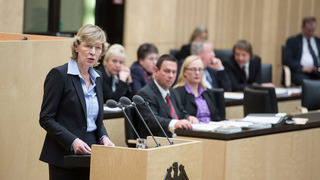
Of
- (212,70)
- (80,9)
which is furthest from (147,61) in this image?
(80,9)

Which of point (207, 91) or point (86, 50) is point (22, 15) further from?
point (86, 50)

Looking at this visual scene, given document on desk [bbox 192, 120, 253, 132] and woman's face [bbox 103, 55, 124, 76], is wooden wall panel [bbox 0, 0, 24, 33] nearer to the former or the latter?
woman's face [bbox 103, 55, 124, 76]

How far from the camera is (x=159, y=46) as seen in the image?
1018 centimetres

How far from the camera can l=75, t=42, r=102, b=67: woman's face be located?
151 inches

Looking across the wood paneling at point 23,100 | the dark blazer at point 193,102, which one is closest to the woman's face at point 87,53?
the wood paneling at point 23,100

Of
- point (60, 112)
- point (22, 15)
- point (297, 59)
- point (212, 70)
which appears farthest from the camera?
point (297, 59)

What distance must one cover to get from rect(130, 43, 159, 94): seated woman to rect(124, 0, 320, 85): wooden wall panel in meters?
2.61

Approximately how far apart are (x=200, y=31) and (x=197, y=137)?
504 centimetres

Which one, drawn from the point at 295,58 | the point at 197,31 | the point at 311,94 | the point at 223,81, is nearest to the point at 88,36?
the point at 311,94

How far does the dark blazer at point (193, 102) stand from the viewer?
616cm

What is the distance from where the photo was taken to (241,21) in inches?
460

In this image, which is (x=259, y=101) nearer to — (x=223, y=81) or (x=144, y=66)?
(x=144, y=66)

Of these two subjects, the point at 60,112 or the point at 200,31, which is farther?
the point at 200,31

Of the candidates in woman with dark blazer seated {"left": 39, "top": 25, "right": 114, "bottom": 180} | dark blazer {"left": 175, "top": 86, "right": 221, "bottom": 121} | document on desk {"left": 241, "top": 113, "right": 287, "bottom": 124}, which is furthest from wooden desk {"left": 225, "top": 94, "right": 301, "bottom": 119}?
woman with dark blazer seated {"left": 39, "top": 25, "right": 114, "bottom": 180}
